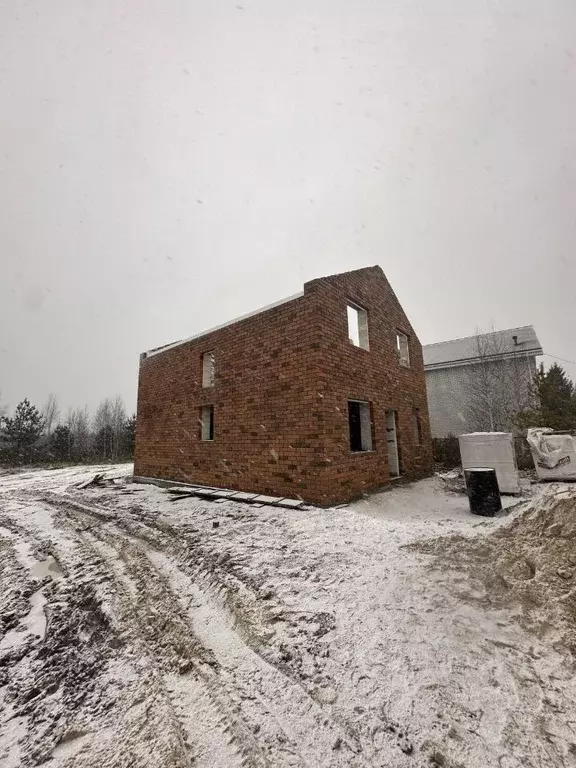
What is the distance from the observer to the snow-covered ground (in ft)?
5.52

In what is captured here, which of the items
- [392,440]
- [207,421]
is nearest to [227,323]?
[207,421]

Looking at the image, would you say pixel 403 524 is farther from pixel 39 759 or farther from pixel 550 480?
pixel 550 480

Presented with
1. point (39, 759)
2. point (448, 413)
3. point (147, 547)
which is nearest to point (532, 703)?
point (39, 759)

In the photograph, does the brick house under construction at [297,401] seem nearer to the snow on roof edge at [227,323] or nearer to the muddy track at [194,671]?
the snow on roof edge at [227,323]

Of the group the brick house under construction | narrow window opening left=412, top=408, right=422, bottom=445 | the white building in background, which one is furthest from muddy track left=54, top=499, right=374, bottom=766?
the white building in background

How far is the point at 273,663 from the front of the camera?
91.3 inches

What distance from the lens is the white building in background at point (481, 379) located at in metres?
17.8

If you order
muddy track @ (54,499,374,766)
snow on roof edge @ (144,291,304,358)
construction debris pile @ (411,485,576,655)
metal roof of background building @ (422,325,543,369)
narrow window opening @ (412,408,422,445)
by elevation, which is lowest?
muddy track @ (54,499,374,766)

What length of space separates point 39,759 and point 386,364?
9.76 meters

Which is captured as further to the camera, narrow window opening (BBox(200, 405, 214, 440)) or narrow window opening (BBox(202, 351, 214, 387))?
narrow window opening (BBox(202, 351, 214, 387))

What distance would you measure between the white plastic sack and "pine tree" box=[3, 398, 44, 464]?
112 ft

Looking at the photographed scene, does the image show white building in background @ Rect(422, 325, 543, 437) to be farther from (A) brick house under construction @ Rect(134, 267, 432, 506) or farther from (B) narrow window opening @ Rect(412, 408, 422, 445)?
(A) brick house under construction @ Rect(134, 267, 432, 506)

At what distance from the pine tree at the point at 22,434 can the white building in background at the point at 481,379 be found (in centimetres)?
3333

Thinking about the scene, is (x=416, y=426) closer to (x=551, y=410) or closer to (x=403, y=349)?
(x=403, y=349)
